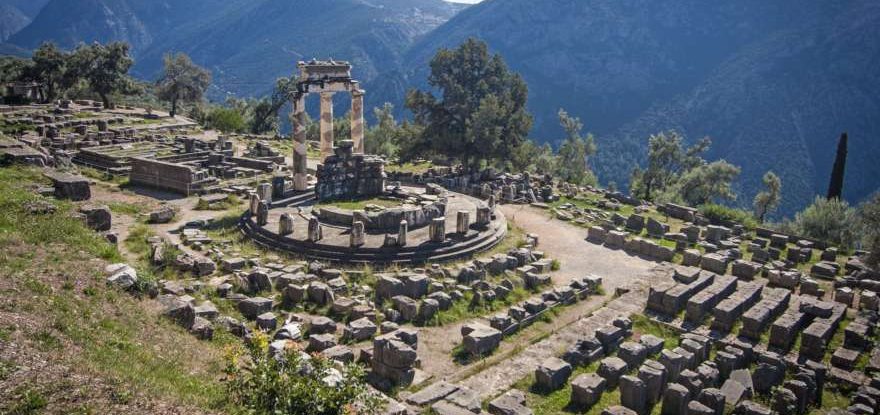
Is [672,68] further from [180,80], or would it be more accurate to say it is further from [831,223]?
[831,223]

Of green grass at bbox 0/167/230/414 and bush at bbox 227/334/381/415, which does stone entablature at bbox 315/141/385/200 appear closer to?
green grass at bbox 0/167/230/414

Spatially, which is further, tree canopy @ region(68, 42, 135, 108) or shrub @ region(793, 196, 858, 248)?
tree canopy @ region(68, 42, 135, 108)

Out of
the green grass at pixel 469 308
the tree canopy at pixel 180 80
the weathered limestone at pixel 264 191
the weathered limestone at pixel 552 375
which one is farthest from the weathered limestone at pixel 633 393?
the tree canopy at pixel 180 80

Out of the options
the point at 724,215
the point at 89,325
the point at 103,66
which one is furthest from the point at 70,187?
the point at 103,66

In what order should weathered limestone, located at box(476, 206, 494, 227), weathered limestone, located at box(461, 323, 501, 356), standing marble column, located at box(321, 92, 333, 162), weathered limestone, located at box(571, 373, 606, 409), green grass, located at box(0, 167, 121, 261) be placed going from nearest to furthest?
1. weathered limestone, located at box(571, 373, 606, 409)
2. green grass, located at box(0, 167, 121, 261)
3. weathered limestone, located at box(461, 323, 501, 356)
4. weathered limestone, located at box(476, 206, 494, 227)
5. standing marble column, located at box(321, 92, 333, 162)

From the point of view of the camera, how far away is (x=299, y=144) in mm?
33875

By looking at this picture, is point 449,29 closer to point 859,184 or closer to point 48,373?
point 859,184

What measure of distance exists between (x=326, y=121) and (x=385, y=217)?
11331mm

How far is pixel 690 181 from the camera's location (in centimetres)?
4950

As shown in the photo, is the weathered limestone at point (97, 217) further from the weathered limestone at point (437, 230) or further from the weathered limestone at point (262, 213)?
the weathered limestone at point (437, 230)

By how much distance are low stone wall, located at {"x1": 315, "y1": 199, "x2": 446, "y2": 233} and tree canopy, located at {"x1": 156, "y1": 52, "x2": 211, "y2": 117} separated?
47.5 meters

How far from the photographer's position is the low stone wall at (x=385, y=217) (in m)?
27.7

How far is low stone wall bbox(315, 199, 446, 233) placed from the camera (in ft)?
90.9

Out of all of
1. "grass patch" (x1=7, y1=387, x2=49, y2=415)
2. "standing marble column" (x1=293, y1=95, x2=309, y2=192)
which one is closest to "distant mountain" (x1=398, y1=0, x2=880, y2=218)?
Result: "standing marble column" (x1=293, y1=95, x2=309, y2=192)
